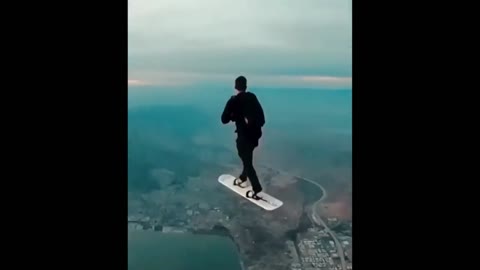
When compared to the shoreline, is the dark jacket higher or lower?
higher

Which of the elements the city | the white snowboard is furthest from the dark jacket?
the city

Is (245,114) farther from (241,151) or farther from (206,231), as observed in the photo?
(206,231)

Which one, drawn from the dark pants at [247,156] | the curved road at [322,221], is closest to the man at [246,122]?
the dark pants at [247,156]

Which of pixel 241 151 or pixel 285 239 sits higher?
pixel 241 151

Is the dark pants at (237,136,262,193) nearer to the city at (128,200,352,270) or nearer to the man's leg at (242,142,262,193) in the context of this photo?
the man's leg at (242,142,262,193)

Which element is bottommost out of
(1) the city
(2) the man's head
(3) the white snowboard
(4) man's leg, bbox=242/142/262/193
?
(1) the city

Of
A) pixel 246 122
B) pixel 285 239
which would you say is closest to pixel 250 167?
pixel 246 122
